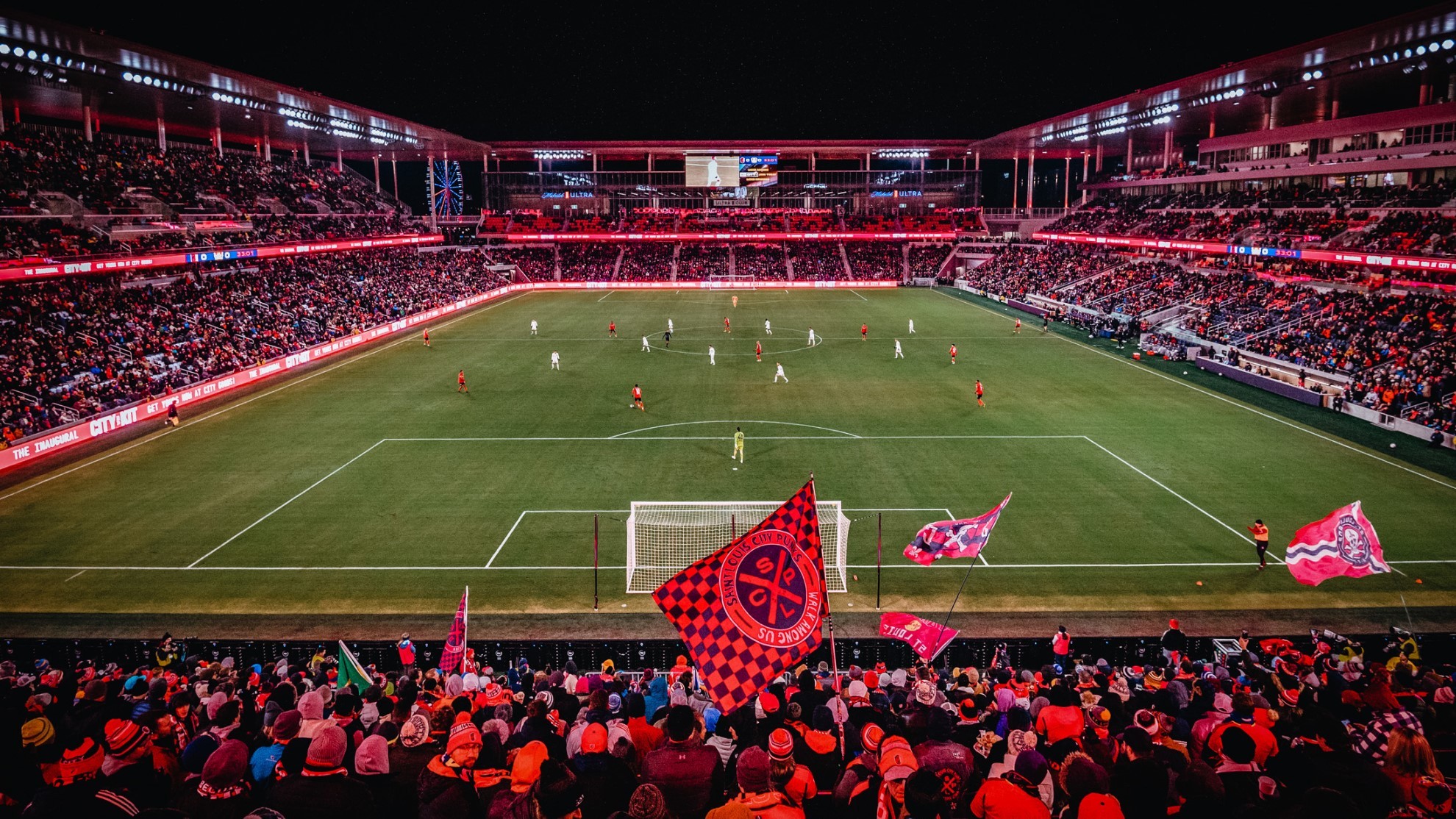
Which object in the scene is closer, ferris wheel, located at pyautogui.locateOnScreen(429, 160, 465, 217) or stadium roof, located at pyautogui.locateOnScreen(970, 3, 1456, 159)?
stadium roof, located at pyautogui.locateOnScreen(970, 3, 1456, 159)

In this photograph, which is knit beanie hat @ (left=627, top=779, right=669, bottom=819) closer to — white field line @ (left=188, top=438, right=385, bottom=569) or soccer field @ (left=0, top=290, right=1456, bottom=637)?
soccer field @ (left=0, top=290, right=1456, bottom=637)

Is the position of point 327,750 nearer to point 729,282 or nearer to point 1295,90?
point 1295,90

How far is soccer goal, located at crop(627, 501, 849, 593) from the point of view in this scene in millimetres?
18469

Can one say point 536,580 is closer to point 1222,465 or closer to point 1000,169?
point 1222,465

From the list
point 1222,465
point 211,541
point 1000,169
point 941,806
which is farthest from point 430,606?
point 1000,169

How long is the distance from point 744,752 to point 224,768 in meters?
3.66

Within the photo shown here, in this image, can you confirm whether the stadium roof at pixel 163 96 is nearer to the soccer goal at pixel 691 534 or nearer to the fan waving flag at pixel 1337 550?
the soccer goal at pixel 691 534

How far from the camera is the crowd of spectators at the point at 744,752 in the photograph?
558 centimetres

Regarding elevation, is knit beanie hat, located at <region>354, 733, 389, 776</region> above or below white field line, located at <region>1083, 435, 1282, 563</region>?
above

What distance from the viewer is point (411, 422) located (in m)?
32.4

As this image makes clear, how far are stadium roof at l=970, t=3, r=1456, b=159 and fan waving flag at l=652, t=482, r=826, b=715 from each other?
36.7 metres

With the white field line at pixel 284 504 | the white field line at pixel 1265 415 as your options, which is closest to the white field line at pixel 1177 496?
the white field line at pixel 1265 415

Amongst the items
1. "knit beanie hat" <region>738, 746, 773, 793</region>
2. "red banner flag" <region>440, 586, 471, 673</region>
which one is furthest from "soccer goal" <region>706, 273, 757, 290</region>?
"knit beanie hat" <region>738, 746, 773, 793</region>

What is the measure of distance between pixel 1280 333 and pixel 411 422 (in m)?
42.0
